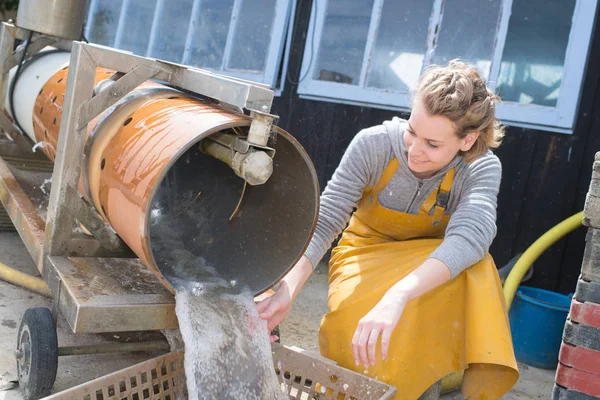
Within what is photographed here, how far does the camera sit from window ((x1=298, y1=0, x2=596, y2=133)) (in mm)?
3949

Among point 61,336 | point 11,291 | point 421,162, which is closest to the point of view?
point 421,162

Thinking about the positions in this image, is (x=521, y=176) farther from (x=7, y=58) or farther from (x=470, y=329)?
(x=7, y=58)

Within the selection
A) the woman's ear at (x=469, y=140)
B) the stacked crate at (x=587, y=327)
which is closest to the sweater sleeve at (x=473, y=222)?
the woman's ear at (x=469, y=140)

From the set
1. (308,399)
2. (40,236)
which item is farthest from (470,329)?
(40,236)

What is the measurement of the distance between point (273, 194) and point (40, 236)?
937 millimetres

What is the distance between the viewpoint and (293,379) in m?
2.33

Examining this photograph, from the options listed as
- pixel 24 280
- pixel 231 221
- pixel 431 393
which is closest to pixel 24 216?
pixel 24 280

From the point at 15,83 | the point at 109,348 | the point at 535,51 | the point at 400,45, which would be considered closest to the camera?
the point at 109,348

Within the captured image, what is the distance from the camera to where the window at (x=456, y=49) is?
395 cm

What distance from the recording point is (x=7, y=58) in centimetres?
380

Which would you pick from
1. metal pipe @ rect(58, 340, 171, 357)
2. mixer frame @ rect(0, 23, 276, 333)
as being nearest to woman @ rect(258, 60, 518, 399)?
mixer frame @ rect(0, 23, 276, 333)

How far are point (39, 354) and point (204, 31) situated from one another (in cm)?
371

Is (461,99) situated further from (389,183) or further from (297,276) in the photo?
(297,276)

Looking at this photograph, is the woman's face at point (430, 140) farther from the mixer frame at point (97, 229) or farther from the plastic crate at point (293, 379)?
the plastic crate at point (293, 379)
